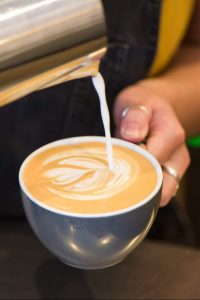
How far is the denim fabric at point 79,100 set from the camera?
0.68 m

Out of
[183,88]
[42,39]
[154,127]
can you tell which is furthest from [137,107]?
[42,39]

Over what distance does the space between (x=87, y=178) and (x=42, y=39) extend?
0.64ft

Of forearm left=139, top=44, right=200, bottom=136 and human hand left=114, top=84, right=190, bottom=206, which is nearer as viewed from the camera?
human hand left=114, top=84, right=190, bottom=206

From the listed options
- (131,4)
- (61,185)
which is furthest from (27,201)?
(131,4)

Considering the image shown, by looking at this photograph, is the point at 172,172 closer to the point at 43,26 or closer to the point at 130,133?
the point at 130,133

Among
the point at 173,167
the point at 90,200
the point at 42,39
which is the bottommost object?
the point at 173,167

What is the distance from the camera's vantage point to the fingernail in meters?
0.54

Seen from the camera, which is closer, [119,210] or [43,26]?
[43,26]

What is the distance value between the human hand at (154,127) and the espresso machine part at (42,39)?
0.23 metres

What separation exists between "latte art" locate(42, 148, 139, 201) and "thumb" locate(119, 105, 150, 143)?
48 millimetres

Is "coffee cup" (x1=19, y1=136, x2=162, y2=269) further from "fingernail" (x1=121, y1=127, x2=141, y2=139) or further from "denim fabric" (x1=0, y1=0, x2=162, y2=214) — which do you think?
"denim fabric" (x1=0, y1=0, x2=162, y2=214)

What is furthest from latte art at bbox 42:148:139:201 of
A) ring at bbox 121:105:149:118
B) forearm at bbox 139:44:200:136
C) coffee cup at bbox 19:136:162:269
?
forearm at bbox 139:44:200:136

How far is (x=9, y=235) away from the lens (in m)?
0.57

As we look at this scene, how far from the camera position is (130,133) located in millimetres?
542
